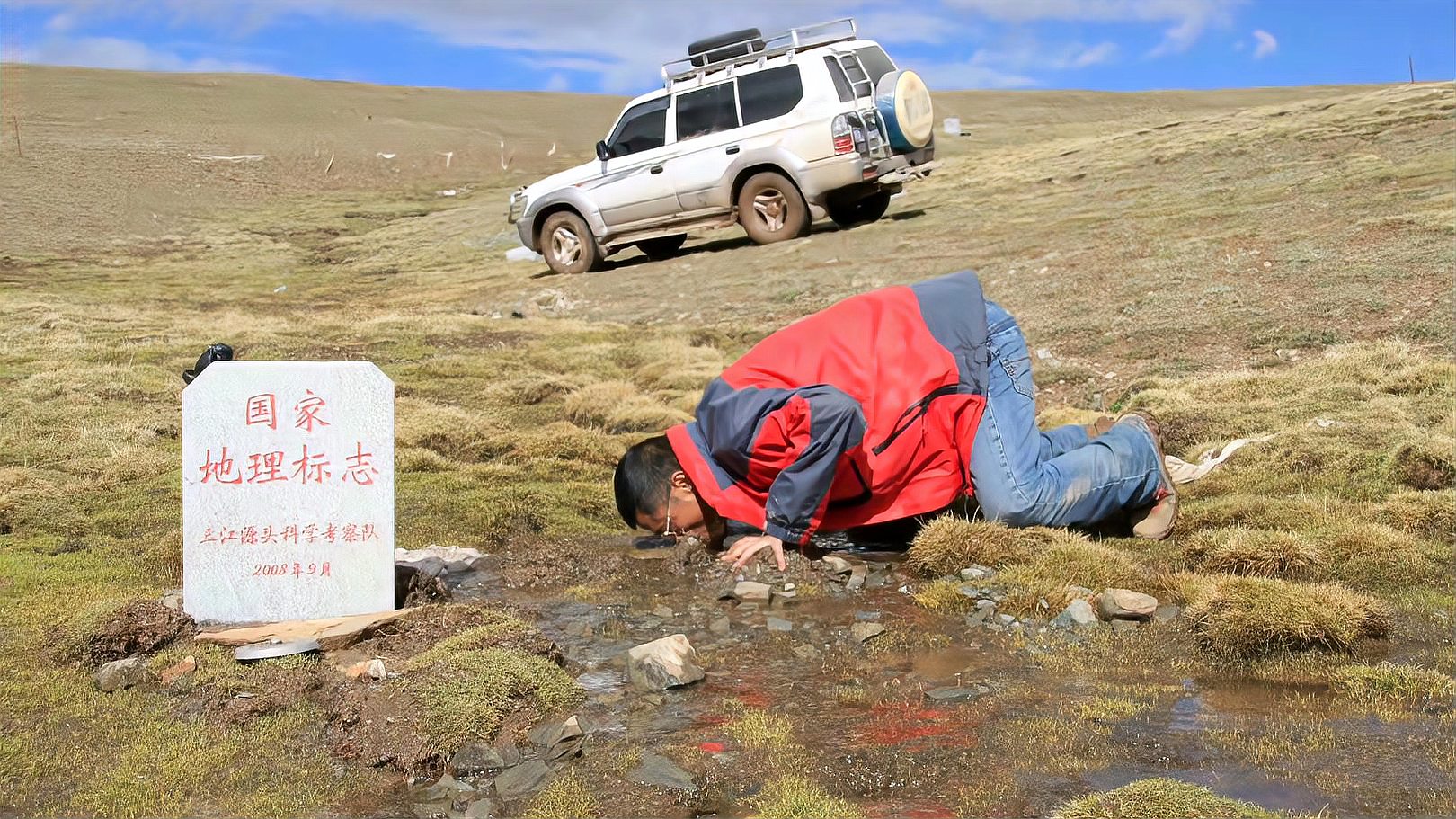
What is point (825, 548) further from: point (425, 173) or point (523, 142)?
point (523, 142)

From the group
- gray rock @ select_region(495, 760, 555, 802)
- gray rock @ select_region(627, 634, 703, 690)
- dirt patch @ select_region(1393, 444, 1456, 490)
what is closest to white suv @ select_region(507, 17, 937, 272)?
dirt patch @ select_region(1393, 444, 1456, 490)

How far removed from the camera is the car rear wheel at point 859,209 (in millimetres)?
16688

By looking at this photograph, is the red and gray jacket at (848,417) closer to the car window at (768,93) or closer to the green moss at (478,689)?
the green moss at (478,689)

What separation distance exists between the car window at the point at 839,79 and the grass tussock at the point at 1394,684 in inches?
482

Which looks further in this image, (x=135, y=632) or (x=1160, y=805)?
(x=135, y=632)

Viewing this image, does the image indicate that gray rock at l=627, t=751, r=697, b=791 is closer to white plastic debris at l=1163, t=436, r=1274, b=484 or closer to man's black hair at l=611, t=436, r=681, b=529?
man's black hair at l=611, t=436, r=681, b=529

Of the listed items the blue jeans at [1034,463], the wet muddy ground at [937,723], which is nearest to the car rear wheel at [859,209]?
the blue jeans at [1034,463]

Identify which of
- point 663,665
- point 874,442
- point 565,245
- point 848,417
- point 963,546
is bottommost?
point 663,665

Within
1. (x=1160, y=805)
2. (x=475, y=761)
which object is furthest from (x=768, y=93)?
(x=1160, y=805)

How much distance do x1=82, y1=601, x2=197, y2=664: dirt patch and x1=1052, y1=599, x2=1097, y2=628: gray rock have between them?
3382 mm

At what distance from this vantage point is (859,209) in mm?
17344

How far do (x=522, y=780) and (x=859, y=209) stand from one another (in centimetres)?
1469

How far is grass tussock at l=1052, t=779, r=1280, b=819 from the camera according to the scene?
2854mm

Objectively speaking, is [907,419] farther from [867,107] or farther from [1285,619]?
[867,107]
